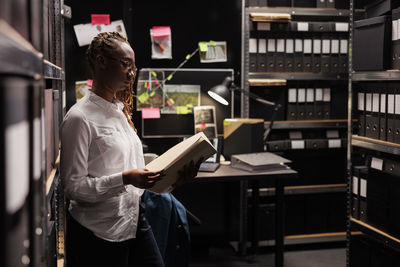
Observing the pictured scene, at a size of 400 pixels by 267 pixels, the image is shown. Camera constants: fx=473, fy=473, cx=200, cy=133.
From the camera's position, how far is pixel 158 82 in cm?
353

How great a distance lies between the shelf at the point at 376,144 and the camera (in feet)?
8.34

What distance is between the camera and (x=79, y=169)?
159 cm

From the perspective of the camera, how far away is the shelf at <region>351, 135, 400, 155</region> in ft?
8.34

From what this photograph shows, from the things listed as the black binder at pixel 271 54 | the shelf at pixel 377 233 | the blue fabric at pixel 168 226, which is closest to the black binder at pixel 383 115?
the shelf at pixel 377 233

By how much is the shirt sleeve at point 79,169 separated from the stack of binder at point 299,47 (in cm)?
218

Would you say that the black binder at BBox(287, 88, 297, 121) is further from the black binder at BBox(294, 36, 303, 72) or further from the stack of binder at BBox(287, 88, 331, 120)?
the black binder at BBox(294, 36, 303, 72)

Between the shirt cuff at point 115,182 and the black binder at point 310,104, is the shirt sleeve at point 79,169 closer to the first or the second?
the shirt cuff at point 115,182

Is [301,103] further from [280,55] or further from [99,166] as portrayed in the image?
[99,166]

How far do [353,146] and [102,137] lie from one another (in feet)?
6.13

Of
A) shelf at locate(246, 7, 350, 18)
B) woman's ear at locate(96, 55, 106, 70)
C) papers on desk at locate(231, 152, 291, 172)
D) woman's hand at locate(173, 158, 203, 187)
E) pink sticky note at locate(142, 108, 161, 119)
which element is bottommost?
papers on desk at locate(231, 152, 291, 172)

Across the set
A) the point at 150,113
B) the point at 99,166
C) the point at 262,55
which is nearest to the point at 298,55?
the point at 262,55

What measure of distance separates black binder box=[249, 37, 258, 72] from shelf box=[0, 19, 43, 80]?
2.85 meters

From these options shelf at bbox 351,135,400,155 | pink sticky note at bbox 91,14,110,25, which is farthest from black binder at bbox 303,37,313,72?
pink sticky note at bbox 91,14,110,25

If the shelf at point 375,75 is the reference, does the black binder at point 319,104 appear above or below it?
below
